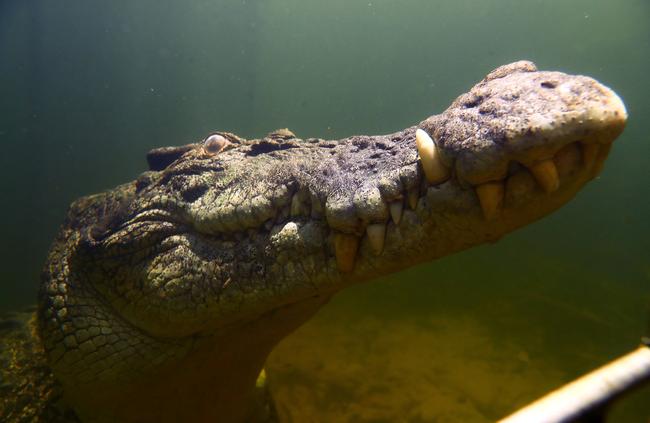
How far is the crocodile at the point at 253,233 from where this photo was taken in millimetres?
1080

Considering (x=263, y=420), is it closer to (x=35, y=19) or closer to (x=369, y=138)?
(x=369, y=138)

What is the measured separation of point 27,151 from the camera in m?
21.8

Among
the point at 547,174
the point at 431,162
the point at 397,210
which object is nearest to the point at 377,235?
the point at 397,210

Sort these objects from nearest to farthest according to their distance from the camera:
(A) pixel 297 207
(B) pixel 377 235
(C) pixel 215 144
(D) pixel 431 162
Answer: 1. (D) pixel 431 162
2. (B) pixel 377 235
3. (A) pixel 297 207
4. (C) pixel 215 144

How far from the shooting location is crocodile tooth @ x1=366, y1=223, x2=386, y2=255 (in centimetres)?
131

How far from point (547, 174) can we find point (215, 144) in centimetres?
185

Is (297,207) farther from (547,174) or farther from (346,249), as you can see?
(547,174)

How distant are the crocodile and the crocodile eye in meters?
0.01

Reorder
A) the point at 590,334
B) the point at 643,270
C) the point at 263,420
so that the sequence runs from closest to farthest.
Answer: the point at 263,420 < the point at 590,334 < the point at 643,270

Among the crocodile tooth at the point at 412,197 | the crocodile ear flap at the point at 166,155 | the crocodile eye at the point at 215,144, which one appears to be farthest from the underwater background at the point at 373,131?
the crocodile tooth at the point at 412,197

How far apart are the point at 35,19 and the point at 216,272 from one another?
27154 mm

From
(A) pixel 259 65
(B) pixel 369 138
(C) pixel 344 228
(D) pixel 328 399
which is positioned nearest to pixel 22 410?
(C) pixel 344 228

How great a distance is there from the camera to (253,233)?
171 centimetres

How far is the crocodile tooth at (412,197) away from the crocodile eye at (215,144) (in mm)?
1405
